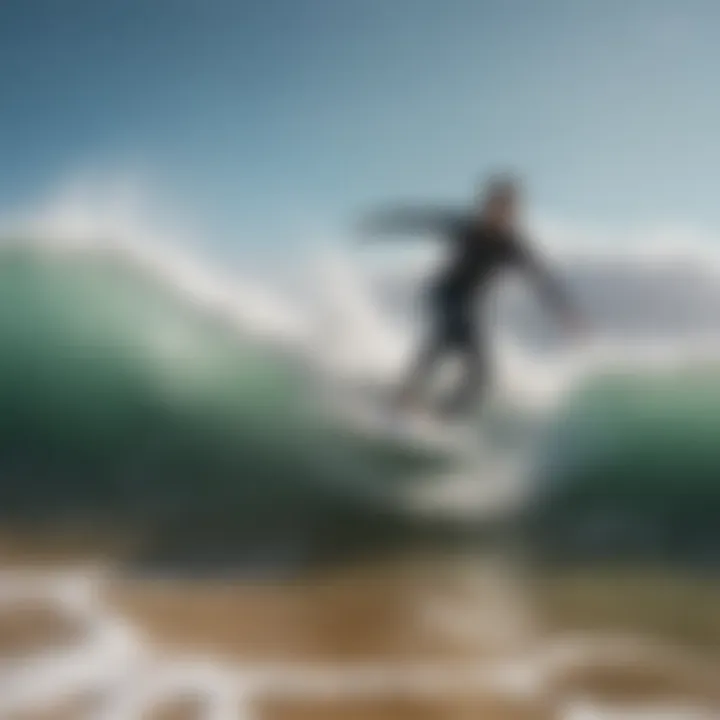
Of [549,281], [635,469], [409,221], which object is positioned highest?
[409,221]

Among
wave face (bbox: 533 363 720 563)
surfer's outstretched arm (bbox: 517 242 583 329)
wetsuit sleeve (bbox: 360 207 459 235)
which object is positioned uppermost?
wetsuit sleeve (bbox: 360 207 459 235)

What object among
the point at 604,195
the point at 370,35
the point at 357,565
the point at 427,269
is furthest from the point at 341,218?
the point at 357,565

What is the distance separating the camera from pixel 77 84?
1312 mm

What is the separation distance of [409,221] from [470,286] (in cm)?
13

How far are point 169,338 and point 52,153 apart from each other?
319 mm

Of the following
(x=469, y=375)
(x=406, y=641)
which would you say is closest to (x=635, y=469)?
(x=469, y=375)

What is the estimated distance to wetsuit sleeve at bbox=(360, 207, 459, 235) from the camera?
1.26 meters

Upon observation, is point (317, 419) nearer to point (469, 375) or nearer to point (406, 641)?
point (469, 375)

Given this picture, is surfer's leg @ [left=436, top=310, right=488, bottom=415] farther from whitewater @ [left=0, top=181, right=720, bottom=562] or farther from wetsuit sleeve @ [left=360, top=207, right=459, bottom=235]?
wetsuit sleeve @ [left=360, top=207, right=459, bottom=235]

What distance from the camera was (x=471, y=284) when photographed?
1247 millimetres

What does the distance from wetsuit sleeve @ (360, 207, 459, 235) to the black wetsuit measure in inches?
0.6

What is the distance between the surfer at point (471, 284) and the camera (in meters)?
1.24

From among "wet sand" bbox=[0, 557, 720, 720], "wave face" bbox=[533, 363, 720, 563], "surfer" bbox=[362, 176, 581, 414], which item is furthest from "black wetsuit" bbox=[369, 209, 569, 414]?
"wet sand" bbox=[0, 557, 720, 720]

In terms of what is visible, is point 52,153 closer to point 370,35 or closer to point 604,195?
point 370,35
